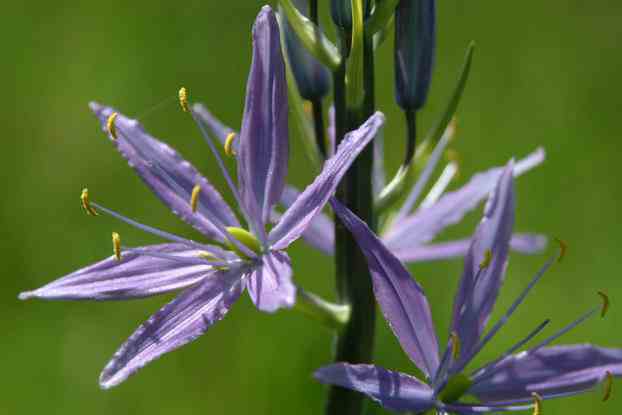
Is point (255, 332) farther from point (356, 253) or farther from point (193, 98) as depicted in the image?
point (356, 253)

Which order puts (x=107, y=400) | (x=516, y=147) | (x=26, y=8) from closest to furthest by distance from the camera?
(x=107, y=400) → (x=516, y=147) → (x=26, y=8)

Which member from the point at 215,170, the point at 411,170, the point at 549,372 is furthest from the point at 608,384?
the point at 215,170

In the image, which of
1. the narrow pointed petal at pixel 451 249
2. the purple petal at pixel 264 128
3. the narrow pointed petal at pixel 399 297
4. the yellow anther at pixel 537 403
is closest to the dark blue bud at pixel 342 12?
the purple petal at pixel 264 128

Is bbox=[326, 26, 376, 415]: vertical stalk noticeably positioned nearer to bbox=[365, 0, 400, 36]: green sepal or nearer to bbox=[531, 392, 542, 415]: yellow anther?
bbox=[365, 0, 400, 36]: green sepal

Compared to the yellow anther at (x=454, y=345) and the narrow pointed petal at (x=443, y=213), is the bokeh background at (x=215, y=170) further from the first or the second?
the yellow anther at (x=454, y=345)

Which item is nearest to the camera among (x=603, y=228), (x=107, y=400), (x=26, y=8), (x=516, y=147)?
(x=107, y=400)

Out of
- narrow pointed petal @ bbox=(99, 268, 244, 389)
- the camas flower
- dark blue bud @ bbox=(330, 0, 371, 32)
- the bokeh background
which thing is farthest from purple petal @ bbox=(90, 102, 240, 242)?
the bokeh background

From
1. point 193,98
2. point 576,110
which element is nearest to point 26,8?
point 193,98
